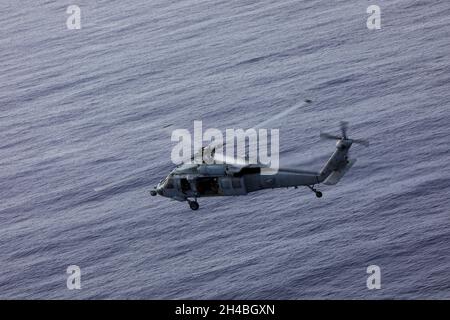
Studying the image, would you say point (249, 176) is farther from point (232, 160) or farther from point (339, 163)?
point (339, 163)

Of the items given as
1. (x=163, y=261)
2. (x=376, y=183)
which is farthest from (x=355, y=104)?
(x=163, y=261)

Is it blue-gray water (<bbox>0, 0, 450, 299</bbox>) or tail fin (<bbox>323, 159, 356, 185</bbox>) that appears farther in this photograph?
blue-gray water (<bbox>0, 0, 450, 299</bbox>)

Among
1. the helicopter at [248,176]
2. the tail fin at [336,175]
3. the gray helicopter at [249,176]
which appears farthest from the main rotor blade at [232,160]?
the tail fin at [336,175]

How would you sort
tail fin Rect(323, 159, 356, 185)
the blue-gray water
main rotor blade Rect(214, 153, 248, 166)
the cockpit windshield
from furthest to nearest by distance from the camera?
the blue-gray water
the cockpit windshield
main rotor blade Rect(214, 153, 248, 166)
tail fin Rect(323, 159, 356, 185)

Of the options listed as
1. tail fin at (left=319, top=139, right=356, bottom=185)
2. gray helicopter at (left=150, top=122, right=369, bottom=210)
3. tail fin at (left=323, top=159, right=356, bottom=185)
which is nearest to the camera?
tail fin at (left=323, top=159, right=356, bottom=185)

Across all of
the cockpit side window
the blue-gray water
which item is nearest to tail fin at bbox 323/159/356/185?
the cockpit side window

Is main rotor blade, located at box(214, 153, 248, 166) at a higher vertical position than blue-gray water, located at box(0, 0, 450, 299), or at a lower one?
lower

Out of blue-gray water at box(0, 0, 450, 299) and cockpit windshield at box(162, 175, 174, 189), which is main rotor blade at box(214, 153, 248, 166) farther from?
blue-gray water at box(0, 0, 450, 299)

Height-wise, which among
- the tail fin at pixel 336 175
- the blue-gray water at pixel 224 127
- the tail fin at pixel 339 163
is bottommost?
the tail fin at pixel 336 175

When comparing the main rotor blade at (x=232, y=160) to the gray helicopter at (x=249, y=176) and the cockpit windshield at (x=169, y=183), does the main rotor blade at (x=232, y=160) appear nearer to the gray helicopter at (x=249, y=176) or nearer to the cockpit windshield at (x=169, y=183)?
the gray helicopter at (x=249, y=176)

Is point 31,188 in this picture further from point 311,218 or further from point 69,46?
point 69,46
